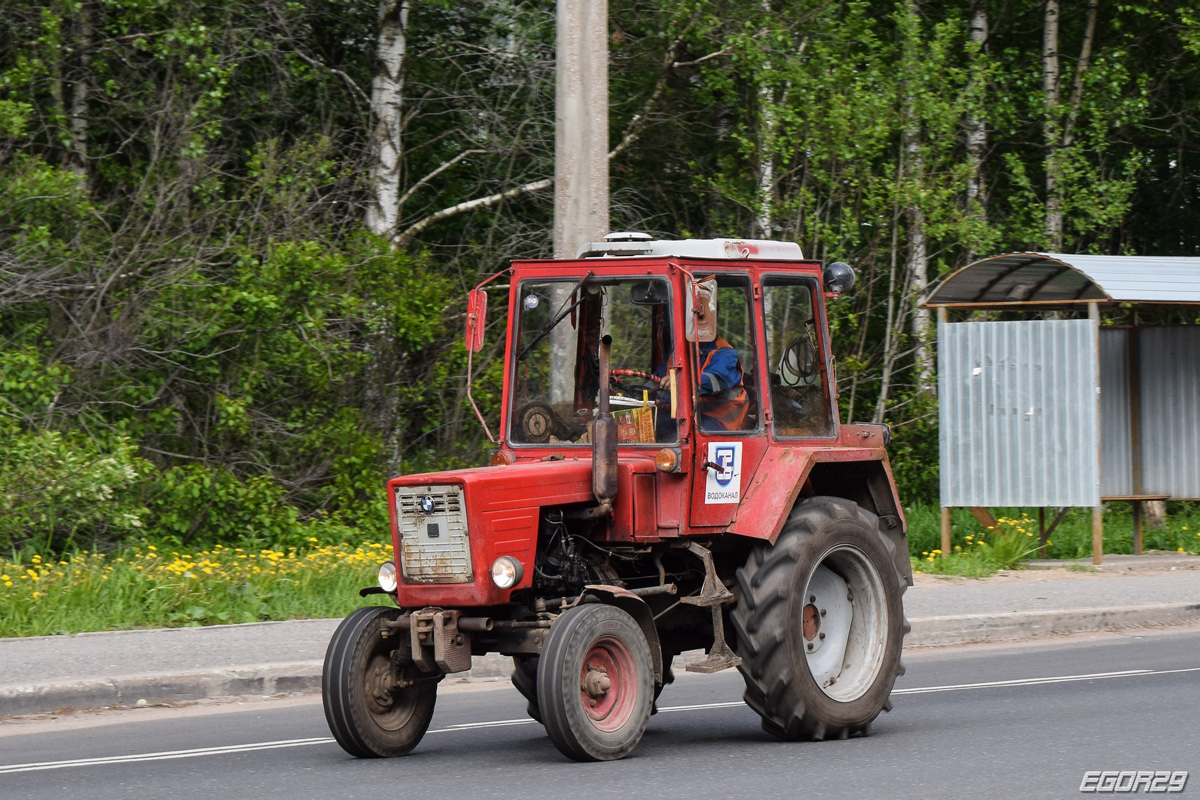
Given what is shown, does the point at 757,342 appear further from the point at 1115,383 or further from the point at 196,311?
the point at 1115,383

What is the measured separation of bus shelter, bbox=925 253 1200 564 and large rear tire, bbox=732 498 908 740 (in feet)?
27.1

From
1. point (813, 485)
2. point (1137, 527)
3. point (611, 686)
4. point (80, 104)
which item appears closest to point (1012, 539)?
point (1137, 527)

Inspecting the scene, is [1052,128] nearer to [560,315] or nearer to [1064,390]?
[1064,390]

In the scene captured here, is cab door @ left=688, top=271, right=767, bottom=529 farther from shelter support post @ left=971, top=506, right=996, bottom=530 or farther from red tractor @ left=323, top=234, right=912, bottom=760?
shelter support post @ left=971, top=506, right=996, bottom=530

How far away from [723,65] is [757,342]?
40.8 feet

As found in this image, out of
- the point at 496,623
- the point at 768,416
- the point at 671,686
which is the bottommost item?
the point at 671,686

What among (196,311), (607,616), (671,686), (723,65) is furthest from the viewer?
(723,65)

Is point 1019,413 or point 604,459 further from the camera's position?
point 1019,413

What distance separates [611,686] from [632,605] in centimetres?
47

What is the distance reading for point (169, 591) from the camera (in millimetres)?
12773

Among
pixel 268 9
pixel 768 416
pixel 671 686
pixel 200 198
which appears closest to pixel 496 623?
pixel 768 416

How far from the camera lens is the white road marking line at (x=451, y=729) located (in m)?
7.93

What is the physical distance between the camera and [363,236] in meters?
17.5

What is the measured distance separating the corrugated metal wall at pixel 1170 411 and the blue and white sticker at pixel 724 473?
38.7 ft
